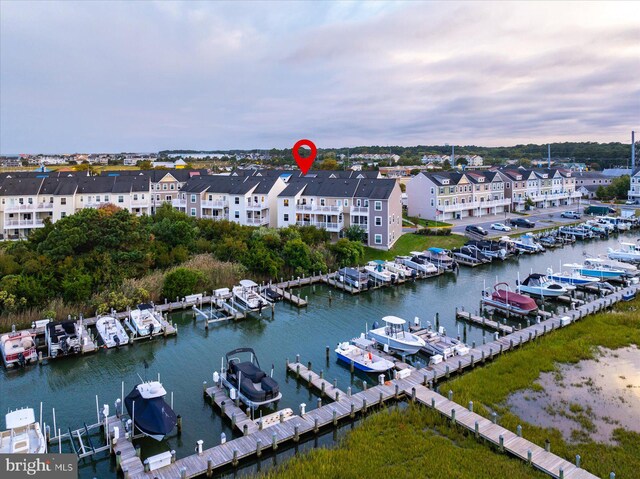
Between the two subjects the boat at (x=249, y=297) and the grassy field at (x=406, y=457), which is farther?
the boat at (x=249, y=297)

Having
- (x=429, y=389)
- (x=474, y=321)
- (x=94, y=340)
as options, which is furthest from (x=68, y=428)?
(x=474, y=321)

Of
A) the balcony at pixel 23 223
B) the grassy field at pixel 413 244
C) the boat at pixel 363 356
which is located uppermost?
the balcony at pixel 23 223

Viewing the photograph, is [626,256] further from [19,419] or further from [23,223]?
[23,223]

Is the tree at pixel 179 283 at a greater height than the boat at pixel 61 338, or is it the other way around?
the tree at pixel 179 283

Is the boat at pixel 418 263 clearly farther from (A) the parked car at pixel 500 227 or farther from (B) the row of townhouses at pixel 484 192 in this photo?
(B) the row of townhouses at pixel 484 192

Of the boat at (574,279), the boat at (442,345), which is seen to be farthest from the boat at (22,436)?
the boat at (574,279)
